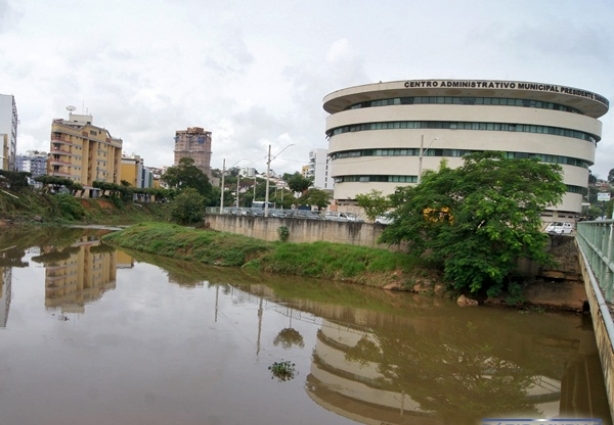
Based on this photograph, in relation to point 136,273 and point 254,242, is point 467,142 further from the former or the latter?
point 136,273

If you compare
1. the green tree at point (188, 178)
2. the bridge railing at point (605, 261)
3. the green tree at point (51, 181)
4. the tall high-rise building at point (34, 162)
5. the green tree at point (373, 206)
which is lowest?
the bridge railing at point (605, 261)

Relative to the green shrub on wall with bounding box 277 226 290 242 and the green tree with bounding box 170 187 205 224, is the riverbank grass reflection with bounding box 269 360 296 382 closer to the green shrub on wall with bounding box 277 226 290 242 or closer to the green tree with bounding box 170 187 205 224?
the green shrub on wall with bounding box 277 226 290 242

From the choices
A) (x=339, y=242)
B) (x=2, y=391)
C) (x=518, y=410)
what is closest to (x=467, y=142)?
(x=339, y=242)

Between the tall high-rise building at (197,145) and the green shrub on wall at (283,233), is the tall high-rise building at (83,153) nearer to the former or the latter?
the green shrub on wall at (283,233)

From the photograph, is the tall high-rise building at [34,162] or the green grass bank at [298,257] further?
the tall high-rise building at [34,162]

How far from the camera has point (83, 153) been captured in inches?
3401

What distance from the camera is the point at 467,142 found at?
53344mm

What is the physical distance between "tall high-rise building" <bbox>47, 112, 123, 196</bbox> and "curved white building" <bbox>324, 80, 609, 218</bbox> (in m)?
50.5

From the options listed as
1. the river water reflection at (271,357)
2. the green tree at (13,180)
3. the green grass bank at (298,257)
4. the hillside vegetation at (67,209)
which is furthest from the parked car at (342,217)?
the green tree at (13,180)

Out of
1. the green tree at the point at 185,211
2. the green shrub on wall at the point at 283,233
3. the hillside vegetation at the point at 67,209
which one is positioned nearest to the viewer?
the green shrub on wall at the point at 283,233

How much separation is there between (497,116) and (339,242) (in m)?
27.5

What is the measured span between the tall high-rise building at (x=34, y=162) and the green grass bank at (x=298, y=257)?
128885mm

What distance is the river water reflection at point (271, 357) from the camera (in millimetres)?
11555

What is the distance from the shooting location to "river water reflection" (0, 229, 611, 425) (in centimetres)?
1155
